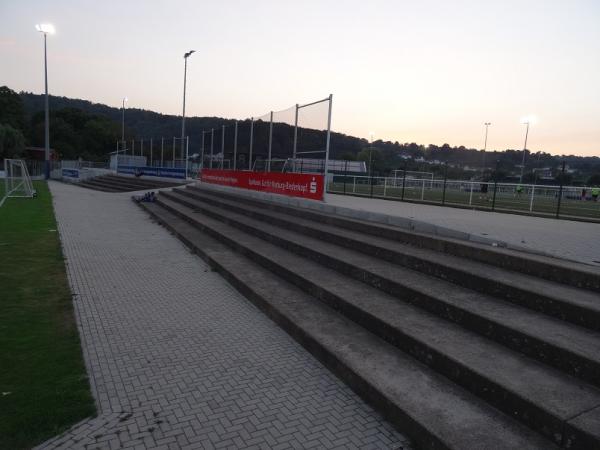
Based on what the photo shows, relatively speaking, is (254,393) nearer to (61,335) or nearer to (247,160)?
(61,335)

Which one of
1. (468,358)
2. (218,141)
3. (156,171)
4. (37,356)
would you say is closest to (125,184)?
(156,171)

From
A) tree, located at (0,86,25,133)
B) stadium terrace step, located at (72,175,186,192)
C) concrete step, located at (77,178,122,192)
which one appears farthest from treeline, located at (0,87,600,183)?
concrete step, located at (77,178,122,192)

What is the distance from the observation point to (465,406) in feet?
9.43

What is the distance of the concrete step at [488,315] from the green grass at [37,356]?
3.27 m

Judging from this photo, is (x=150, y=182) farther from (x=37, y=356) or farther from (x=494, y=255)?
(x=494, y=255)

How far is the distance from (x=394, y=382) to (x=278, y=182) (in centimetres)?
920

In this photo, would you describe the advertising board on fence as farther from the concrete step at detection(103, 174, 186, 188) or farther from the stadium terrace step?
the stadium terrace step

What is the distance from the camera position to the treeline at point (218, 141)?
14.2 m

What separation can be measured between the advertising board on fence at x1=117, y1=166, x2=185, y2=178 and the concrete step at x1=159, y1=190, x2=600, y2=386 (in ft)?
73.8

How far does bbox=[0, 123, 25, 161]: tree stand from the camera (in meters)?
55.5

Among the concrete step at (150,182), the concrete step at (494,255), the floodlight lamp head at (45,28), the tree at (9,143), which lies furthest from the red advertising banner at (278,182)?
the tree at (9,143)

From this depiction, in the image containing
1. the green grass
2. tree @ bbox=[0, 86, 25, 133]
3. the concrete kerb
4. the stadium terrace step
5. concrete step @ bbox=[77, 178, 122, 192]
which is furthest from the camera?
tree @ bbox=[0, 86, 25, 133]

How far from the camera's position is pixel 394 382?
3.23m

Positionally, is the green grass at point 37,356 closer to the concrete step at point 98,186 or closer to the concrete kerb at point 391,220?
the concrete kerb at point 391,220
